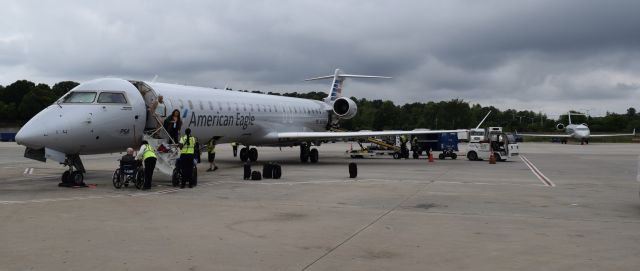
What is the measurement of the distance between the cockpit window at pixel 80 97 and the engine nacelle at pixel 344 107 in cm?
1986

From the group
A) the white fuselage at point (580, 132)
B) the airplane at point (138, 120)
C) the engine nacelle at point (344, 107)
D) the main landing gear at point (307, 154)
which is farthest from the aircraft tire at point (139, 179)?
the white fuselage at point (580, 132)

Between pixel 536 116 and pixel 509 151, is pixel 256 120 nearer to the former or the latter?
pixel 509 151

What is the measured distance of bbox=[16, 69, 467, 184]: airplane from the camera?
46.8 ft

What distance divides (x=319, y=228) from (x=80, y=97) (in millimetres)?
10083

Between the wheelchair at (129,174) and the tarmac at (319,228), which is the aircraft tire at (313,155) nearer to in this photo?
the tarmac at (319,228)

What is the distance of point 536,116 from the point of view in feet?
570

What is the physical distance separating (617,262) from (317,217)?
475 cm

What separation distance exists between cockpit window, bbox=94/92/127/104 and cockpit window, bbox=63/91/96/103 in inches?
8.4

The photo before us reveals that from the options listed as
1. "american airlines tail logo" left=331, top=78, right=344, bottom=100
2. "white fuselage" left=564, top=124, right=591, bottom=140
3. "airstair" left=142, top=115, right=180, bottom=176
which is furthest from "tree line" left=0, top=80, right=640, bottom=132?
"airstair" left=142, top=115, right=180, bottom=176

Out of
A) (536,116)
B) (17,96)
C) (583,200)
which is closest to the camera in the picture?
(583,200)

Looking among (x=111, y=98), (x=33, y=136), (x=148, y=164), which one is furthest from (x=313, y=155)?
(x=33, y=136)

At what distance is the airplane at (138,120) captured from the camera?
14.2 metres

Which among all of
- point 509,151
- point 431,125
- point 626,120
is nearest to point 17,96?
point 431,125

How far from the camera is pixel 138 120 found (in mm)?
16438
